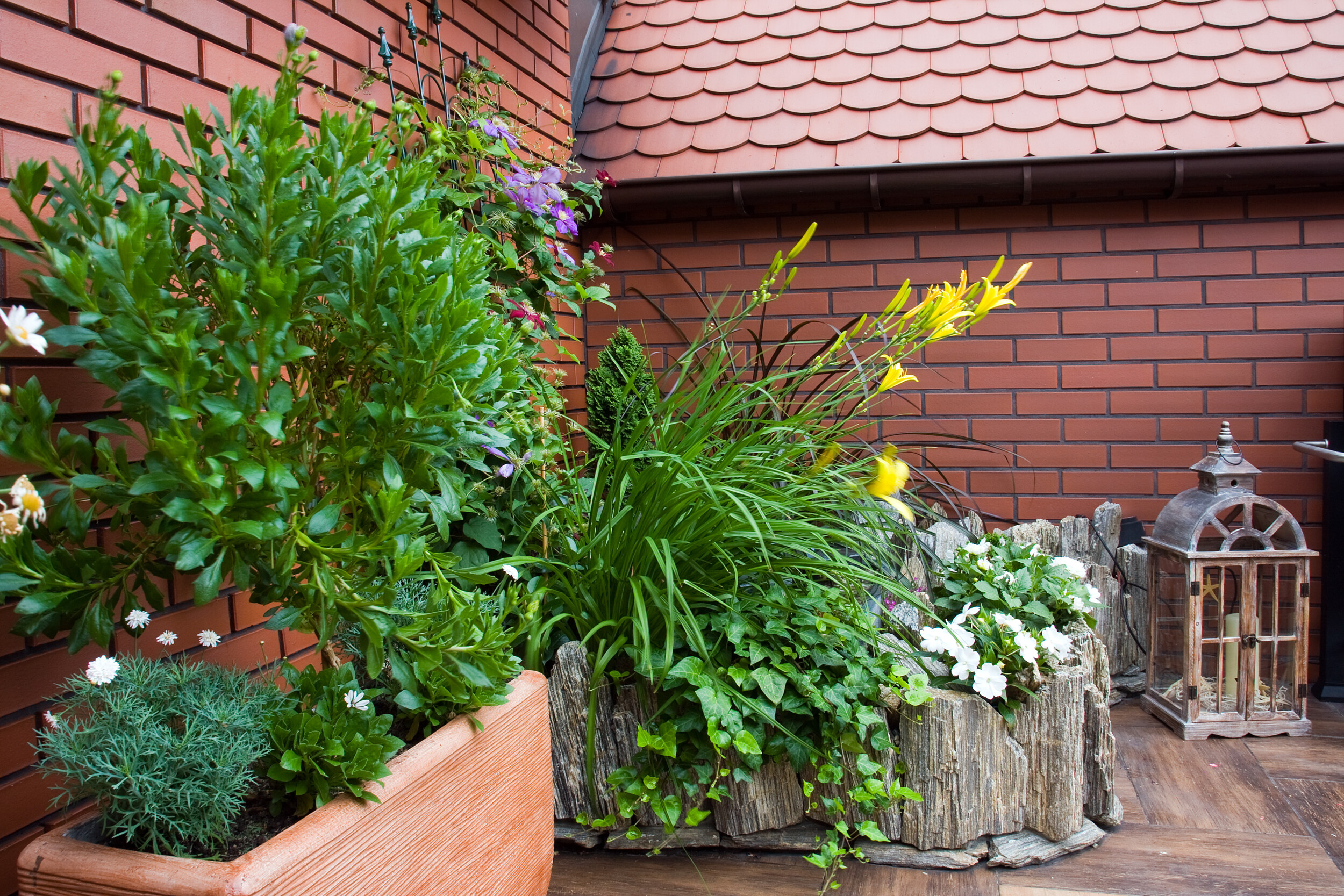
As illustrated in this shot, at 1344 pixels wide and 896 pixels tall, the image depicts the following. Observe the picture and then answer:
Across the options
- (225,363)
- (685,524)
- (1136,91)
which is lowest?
(685,524)

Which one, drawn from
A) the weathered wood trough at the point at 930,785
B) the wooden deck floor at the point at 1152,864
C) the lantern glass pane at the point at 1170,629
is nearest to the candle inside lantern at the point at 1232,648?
the lantern glass pane at the point at 1170,629

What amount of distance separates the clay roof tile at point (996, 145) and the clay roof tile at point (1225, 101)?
1.95 feet

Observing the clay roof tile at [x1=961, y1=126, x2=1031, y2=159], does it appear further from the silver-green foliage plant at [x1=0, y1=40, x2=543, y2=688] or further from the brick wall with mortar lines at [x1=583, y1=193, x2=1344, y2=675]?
the silver-green foliage plant at [x1=0, y1=40, x2=543, y2=688]

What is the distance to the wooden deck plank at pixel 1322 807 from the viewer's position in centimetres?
185

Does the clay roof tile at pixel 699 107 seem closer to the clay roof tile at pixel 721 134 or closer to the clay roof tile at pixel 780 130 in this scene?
the clay roof tile at pixel 721 134

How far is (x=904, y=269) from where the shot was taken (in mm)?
3102

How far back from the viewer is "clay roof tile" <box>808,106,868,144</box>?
9.98 ft

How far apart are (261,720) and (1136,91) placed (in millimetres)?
3287

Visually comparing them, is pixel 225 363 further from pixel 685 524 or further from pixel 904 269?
pixel 904 269

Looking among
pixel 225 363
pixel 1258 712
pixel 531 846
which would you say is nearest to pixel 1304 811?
pixel 1258 712

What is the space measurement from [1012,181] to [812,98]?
83 centimetres

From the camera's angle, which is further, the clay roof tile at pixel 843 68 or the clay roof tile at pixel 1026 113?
the clay roof tile at pixel 843 68

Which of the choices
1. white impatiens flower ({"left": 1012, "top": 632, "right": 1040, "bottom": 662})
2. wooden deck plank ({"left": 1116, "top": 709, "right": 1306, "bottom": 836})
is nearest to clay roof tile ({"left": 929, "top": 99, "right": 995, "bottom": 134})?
white impatiens flower ({"left": 1012, "top": 632, "right": 1040, "bottom": 662})

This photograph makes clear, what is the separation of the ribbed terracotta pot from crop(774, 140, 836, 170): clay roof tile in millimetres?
2222
